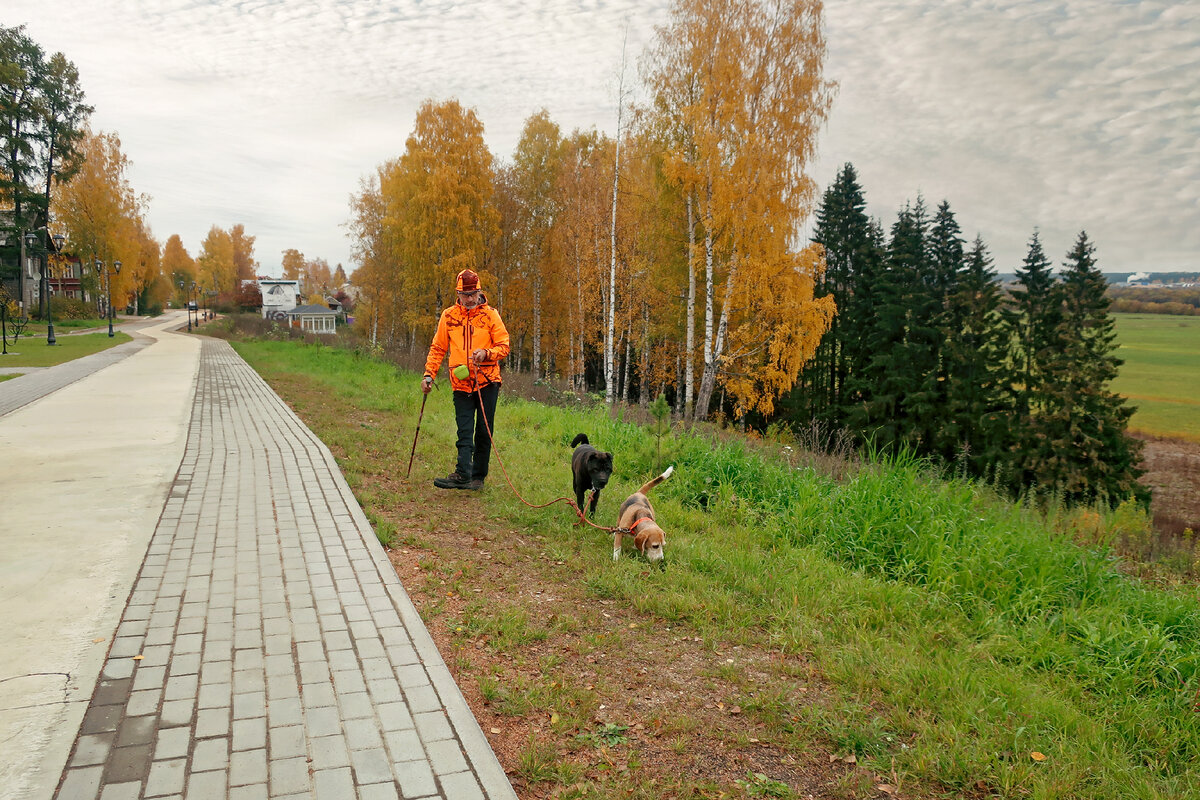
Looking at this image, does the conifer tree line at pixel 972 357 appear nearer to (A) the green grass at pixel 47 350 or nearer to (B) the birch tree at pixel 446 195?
(B) the birch tree at pixel 446 195

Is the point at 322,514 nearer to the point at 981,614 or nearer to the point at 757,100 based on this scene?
the point at 981,614

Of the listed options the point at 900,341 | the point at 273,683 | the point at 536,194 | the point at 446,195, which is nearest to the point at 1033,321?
the point at 900,341

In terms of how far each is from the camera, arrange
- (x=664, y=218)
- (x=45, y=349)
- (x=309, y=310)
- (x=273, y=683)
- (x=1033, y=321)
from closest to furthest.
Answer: (x=273, y=683) < (x=664, y=218) < (x=45, y=349) < (x=1033, y=321) < (x=309, y=310)

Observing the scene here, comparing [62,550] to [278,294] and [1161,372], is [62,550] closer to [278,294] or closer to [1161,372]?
[1161,372]

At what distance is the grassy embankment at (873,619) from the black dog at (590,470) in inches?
12.0

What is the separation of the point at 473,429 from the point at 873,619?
4.19 meters

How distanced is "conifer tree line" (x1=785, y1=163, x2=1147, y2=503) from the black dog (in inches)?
672

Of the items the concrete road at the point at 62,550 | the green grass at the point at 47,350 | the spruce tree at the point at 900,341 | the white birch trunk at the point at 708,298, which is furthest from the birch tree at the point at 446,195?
the spruce tree at the point at 900,341

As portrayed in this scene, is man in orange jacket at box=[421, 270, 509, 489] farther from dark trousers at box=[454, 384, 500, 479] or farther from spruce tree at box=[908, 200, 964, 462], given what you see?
spruce tree at box=[908, 200, 964, 462]

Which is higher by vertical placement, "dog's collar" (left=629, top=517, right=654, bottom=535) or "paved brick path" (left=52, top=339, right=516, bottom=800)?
"dog's collar" (left=629, top=517, right=654, bottom=535)

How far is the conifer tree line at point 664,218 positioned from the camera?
55.6ft

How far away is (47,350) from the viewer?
24906 mm

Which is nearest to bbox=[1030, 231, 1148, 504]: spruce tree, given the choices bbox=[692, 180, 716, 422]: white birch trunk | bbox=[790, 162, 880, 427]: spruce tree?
bbox=[790, 162, 880, 427]: spruce tree

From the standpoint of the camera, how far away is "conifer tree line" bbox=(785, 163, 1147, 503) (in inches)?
899
